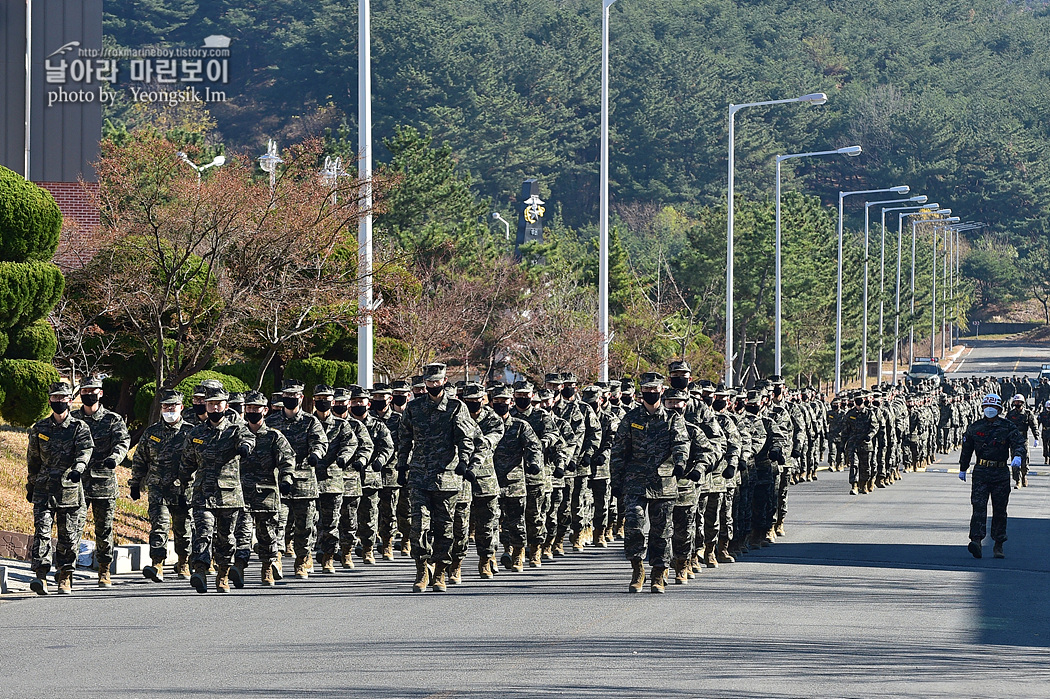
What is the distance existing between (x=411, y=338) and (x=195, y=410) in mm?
17750

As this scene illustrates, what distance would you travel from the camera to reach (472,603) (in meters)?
14.2

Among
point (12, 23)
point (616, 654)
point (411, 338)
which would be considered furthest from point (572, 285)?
point (616, 654)

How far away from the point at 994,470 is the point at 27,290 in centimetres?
1230

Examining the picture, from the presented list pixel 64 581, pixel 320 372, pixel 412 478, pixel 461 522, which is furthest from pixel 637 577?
pixel 320 372

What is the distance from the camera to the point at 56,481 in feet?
49.2

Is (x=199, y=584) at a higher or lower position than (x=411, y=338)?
lower

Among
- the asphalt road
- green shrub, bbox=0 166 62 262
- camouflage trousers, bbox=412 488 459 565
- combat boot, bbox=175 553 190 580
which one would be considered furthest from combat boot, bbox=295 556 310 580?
green shrub, bbox=0 166 62 262

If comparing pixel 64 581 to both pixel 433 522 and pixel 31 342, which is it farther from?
pixel 31 342

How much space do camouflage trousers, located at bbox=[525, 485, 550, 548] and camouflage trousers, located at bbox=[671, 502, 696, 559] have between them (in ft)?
7.09

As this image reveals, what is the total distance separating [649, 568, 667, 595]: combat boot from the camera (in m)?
15.0

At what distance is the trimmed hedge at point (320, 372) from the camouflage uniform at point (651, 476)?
15.3m

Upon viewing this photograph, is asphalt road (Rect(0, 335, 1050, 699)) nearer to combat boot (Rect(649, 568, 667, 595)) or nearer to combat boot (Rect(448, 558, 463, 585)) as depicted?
combat boot (Rect(649, 568, 667, 595))

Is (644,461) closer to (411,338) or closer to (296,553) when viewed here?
(296,553)

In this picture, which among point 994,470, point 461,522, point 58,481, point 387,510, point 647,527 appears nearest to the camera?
point 58,481
